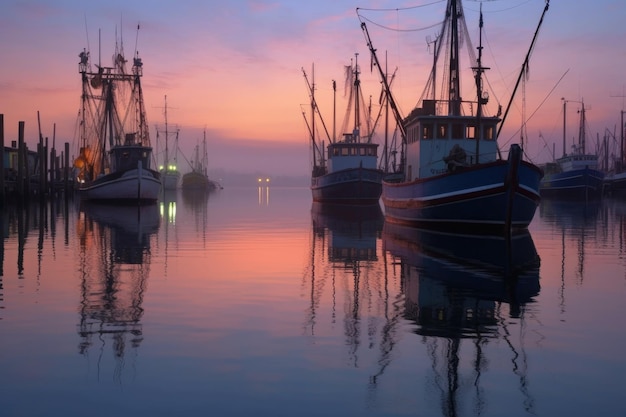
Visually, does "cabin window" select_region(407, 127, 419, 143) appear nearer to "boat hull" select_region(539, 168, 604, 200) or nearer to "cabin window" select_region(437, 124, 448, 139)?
"cabin window" select_region(437, 124, 448, 139)

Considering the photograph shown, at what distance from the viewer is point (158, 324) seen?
980 centimetres

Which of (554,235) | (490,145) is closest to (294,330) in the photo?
(554,235)

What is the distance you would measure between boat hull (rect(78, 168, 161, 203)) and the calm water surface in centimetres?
3758

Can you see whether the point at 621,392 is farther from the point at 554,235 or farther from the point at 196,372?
the point at 554,235

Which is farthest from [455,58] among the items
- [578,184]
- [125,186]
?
[578,184]

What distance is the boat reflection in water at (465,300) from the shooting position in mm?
7199

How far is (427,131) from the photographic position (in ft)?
107

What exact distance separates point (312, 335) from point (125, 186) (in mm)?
50213

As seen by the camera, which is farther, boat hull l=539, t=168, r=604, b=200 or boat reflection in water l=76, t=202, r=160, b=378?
boat hull l=539, t=168, r=604, b=200

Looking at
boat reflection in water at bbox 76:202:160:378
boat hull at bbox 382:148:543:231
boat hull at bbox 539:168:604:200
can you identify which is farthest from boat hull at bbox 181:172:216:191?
boat reflection in water at bbox 76:202:160:378

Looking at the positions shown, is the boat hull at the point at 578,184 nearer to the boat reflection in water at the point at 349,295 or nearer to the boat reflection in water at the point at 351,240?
the boat reflection in water at the point at 351,240

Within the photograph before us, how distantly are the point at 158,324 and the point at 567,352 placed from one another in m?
5.67

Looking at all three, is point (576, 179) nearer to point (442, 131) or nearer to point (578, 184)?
point (578, 184)

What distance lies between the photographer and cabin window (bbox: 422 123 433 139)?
1277 inches
